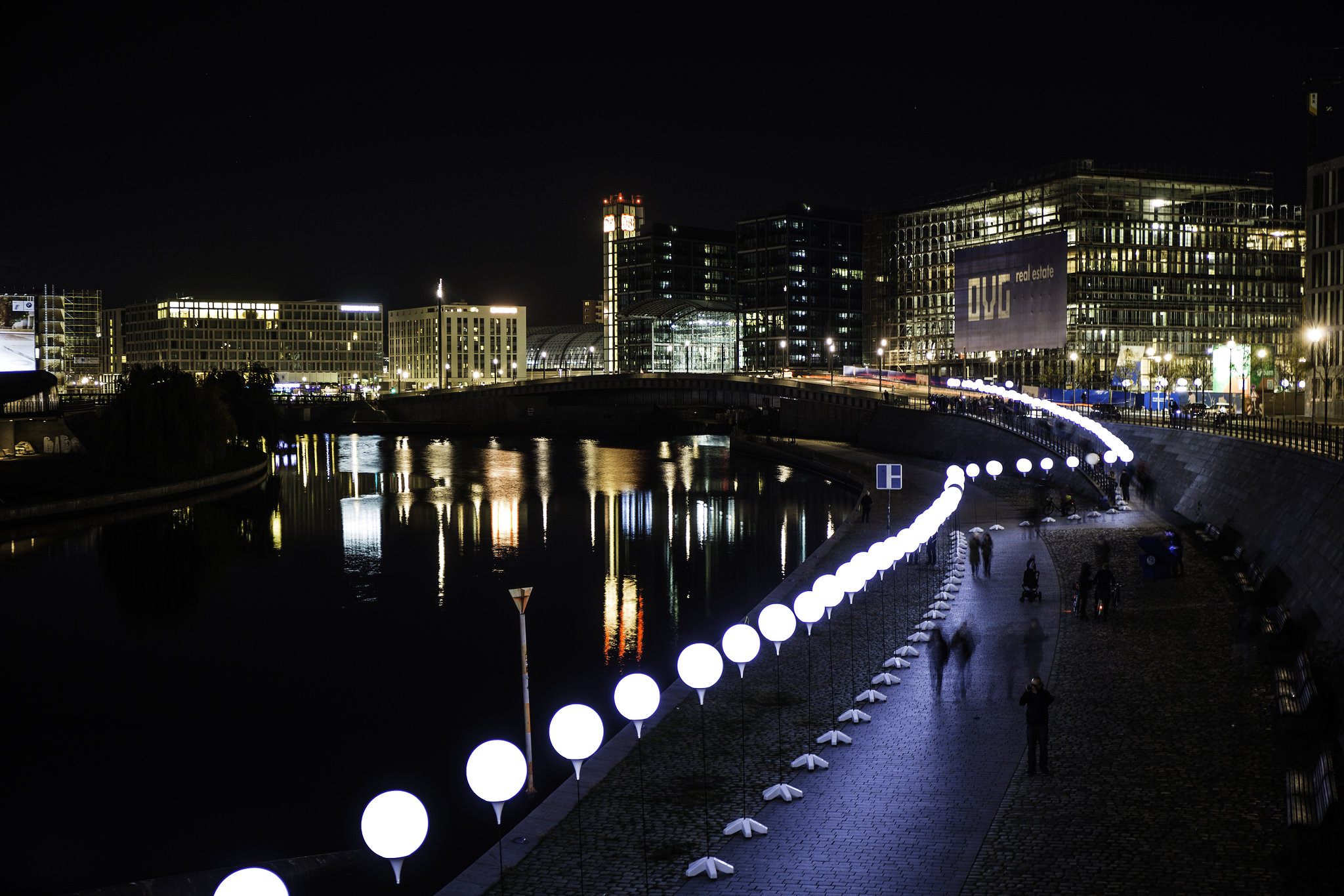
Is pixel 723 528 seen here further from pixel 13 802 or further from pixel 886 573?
pixel 13 802

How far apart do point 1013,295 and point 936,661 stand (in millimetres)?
73312

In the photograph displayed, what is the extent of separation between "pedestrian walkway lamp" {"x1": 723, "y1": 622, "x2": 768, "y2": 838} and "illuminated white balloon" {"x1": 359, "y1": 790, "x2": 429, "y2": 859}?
385 cm

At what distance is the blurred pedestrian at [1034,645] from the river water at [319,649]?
709cm

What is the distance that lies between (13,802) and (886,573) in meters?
20.2

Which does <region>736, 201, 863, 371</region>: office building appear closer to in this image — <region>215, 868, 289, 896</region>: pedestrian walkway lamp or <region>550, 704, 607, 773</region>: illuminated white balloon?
<region>550, 704, 607, 773</region>: illuminated white balloon

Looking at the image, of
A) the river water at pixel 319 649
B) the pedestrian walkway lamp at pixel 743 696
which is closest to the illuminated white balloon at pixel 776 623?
the pedestrian walkway lamp at pixel 743 696

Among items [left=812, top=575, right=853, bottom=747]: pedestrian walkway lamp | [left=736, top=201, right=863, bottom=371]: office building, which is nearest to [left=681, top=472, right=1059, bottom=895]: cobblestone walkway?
[left=812, top=575, right=853, bottom=747]: pedestrian walkway lamp

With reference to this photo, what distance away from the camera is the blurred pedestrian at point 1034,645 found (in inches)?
744

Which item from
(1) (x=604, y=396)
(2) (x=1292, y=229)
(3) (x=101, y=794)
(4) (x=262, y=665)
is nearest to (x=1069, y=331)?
(2) (x=1292, y=229)

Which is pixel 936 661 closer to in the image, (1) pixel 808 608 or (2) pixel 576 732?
(1) pixel 808 608

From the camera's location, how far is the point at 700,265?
200m

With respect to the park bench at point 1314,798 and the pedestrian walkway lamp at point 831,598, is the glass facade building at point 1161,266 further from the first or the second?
the park bench at point 1314,798

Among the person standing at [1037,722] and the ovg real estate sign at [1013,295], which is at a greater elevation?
the ovg real estate sign at [1013,295]

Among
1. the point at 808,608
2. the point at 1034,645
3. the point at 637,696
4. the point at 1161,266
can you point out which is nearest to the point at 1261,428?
the point at 1034,645
